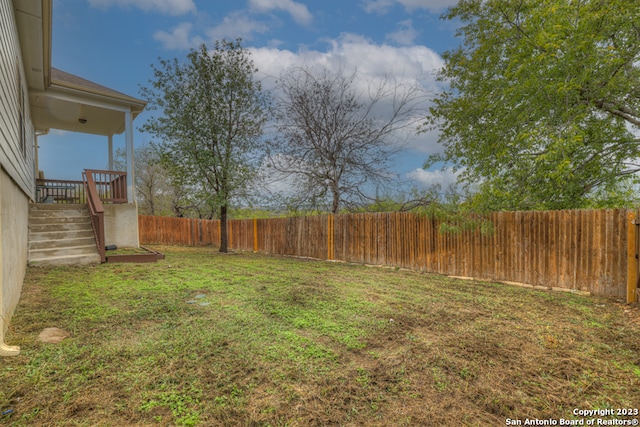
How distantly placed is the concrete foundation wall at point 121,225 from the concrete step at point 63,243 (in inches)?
52.3

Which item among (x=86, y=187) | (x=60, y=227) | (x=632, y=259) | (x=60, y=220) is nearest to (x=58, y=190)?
(x=86, y=187)

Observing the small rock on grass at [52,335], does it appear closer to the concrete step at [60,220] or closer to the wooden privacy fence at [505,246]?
the concrete step at [60,220]

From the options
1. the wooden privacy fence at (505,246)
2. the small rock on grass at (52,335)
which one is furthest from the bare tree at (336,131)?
the small rock on grass at (52,335)

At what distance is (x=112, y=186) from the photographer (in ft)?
29.5

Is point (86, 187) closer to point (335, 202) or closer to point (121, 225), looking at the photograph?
point (121, 225)

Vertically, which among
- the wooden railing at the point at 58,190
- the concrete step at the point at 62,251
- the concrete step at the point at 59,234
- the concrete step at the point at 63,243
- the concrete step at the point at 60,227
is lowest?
the concrete step at the point at 62,251

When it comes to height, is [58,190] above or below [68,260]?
above

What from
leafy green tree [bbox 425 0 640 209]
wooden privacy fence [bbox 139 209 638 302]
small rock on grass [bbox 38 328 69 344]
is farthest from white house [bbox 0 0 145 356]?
leafy green tree [bbox 425 0 640 209]

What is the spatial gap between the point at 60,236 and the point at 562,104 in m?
12.0

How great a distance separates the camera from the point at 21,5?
484 cm

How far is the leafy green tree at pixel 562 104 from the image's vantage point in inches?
243

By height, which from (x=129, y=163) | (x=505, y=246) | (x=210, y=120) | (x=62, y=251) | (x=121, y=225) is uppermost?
(x=210, y=120)

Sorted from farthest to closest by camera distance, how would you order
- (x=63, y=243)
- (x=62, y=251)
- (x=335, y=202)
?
1. (x=335, y=202)
2. (x=63, y=243)
3. (x=62, y=251)

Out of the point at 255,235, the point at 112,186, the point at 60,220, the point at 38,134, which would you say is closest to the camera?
the point at 60,220
